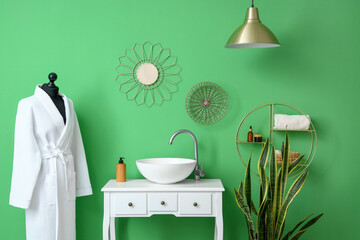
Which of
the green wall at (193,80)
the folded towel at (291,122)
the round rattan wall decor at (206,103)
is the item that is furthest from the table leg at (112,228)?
the folded towel at (291,122)

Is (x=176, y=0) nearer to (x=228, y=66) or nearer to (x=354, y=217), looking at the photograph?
(x=228, y=66)

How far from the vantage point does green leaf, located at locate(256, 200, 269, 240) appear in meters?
2.66

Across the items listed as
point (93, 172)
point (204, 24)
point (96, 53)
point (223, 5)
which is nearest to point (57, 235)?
point (93, 172)

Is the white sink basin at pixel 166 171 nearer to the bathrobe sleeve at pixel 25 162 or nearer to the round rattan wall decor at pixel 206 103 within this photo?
the round rattan wall decor at pixel 206 103

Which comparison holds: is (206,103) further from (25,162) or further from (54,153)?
(25,162)

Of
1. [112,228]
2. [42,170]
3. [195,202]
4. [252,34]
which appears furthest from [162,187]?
[252,34]

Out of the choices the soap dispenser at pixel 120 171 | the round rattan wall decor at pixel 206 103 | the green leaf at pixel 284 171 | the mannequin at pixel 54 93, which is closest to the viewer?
the green leaf at pixel 284 171

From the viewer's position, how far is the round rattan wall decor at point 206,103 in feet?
10.3

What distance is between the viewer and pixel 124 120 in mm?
3170

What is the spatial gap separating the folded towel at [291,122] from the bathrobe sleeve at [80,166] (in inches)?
59.0

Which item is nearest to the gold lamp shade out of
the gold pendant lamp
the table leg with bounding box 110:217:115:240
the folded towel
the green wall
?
the gold pendant lamp

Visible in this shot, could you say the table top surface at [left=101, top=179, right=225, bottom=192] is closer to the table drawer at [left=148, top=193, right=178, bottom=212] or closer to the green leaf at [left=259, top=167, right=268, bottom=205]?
the table drawer at [left=148, top=193, right=178, bottom=212]

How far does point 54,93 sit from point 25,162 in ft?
1.74

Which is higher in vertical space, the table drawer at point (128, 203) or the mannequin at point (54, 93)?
the mannequin at point (54, 93)
